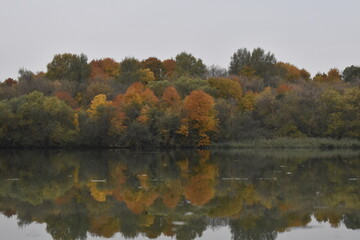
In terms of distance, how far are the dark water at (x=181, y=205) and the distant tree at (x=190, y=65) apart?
223ft

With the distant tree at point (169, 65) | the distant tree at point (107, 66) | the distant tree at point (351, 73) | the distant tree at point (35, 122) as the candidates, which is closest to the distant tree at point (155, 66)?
the distant tree at point (169, 65)

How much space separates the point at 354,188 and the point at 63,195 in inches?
512

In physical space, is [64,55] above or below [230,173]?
above

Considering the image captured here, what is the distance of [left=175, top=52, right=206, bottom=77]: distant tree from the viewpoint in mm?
96875

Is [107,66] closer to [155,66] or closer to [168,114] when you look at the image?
[155,66]

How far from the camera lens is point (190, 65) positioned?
324 feet

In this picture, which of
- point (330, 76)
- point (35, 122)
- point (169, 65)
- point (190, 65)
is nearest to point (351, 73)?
point (330, 76)

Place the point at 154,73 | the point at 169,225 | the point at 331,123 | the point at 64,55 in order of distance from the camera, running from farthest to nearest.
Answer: the point at 154,73
the point at 64,55
the point at 331,123
the point at 169,225

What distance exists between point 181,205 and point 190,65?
269 ft

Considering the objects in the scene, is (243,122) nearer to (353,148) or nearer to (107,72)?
(353,148)

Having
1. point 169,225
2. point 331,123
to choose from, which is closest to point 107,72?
point 331,123

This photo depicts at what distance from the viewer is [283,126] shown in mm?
67000

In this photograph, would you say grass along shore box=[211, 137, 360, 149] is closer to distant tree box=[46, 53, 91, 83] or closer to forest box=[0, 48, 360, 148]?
forest box=[0, 48, 360, 148]

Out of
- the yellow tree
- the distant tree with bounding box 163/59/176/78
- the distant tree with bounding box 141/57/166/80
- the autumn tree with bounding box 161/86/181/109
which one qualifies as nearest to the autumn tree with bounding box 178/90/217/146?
the autumn tree with bounding box 161/86/181/109
